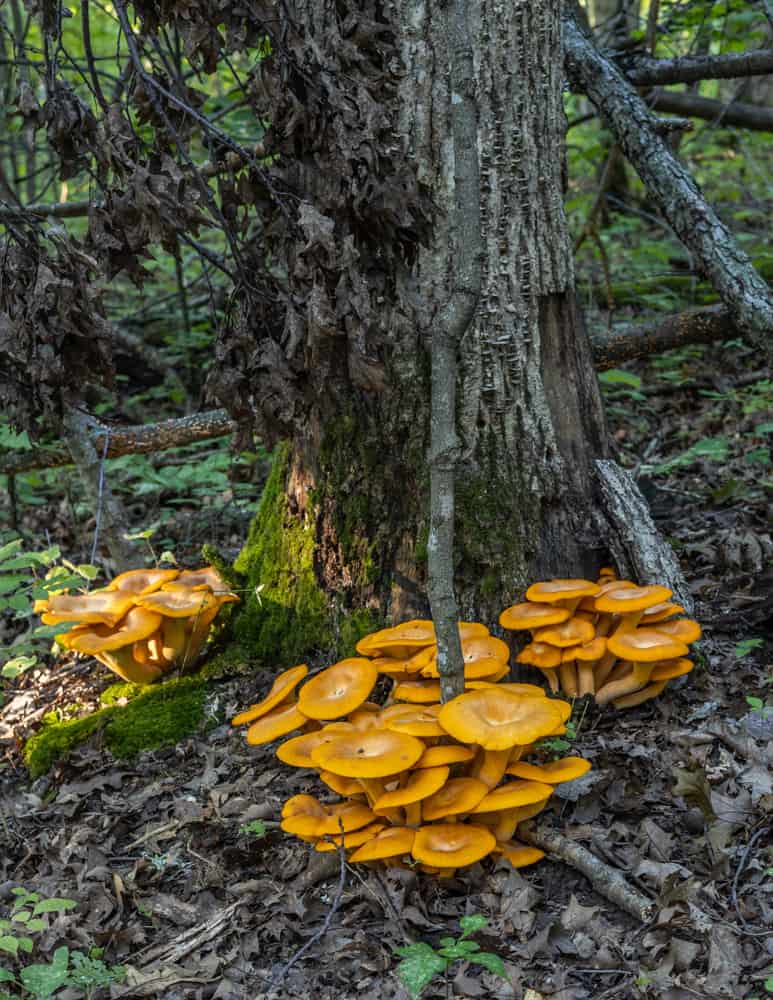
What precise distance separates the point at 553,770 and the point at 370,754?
705 millimetres

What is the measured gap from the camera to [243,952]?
A: 3232 millimetres

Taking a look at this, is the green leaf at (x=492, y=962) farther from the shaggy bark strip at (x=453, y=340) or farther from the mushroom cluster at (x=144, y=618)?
the mushroom cluster at (x=144, y=618)

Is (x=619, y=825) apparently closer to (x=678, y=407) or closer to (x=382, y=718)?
(x=382, y=718)

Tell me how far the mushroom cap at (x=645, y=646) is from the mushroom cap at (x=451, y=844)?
101 cm

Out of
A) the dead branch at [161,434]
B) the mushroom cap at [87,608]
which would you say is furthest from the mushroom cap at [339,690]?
the dead branch at [161,434]

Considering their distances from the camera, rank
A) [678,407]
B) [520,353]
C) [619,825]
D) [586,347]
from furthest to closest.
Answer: [678,407]
[586,347]
[520,353]
[619,825]

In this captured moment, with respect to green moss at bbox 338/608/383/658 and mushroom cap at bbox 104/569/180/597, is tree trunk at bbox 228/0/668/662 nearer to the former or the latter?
green moss at bbox 338/608/383/658

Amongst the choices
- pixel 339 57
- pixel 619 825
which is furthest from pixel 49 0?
pixel 619 825

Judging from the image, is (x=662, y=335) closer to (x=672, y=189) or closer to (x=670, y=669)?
(x=672, y=189)

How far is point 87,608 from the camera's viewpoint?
466cm

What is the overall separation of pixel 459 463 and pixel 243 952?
7.66 ft

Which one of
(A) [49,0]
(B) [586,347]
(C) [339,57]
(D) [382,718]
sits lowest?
(D) [382,718]

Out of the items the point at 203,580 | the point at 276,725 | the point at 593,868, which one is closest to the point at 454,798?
the point at 593,868

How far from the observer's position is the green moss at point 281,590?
4.82 metres
